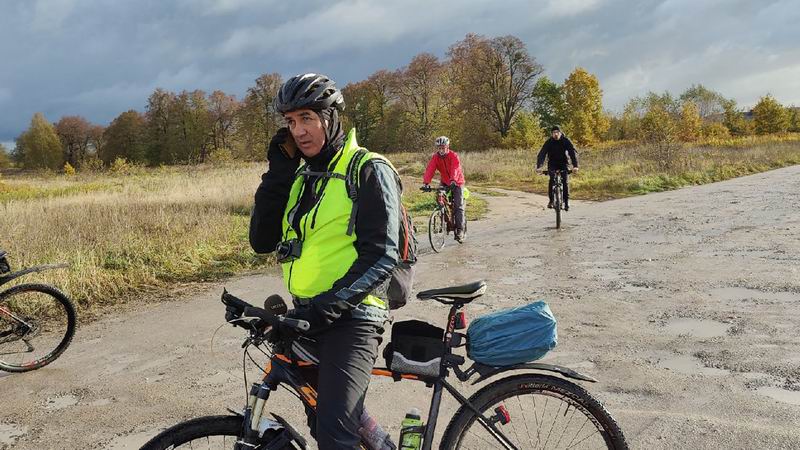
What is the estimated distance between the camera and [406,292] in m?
2.23

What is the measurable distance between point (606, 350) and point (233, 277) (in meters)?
5.37

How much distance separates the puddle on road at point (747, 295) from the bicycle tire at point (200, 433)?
5.57m

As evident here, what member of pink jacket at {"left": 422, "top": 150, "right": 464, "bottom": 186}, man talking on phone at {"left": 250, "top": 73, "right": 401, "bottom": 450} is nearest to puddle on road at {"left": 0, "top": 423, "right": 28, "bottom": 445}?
man talking on phone at {"left": 250, "top": 73, "right": 401, "bottom": 450}

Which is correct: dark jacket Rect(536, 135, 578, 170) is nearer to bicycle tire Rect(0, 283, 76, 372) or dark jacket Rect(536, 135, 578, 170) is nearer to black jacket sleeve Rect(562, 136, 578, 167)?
black jacket sleeve Rect(562, 136, 578, 167)

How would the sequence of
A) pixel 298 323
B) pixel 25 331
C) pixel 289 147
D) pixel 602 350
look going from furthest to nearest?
pixel 25 331 → pixel 602 350 → pixel 289 147 → pixel 298 323

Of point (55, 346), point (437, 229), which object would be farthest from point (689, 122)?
point (55, 346)

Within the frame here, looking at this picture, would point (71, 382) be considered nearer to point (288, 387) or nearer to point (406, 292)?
point (288, 387)

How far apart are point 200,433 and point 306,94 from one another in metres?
1.35

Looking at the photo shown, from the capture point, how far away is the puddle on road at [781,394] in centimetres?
354

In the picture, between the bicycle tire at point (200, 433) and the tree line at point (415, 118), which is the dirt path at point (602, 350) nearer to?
the bicycle tire at point (200, 433)

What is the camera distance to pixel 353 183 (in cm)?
208

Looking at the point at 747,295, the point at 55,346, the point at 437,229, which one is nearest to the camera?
the point at 55,346

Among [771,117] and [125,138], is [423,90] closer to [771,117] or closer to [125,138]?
[125,138]

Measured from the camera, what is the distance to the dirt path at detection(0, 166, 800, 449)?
352 centimetres
